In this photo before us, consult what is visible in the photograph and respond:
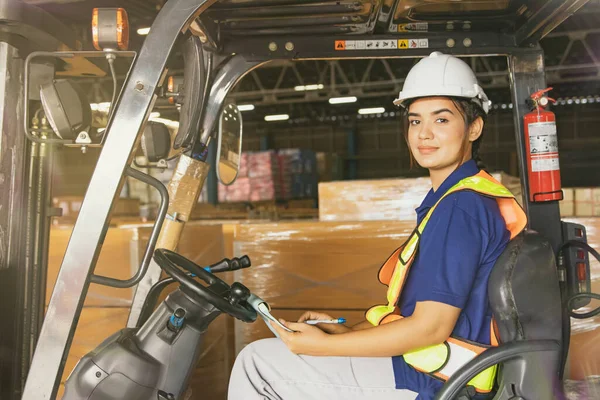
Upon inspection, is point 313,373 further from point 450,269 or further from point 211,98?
point 211,98

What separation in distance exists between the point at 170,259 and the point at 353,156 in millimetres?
19624

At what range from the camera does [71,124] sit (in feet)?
6.54

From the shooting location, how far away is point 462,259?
1.73 metres

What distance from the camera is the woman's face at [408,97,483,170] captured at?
1.99 meters

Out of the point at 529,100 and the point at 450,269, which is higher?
the point at 529,100

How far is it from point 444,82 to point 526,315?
75cm

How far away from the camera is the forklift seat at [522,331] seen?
67.8 inches

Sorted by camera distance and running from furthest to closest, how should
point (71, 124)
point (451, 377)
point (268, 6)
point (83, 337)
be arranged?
point (83, 337)
point (268, 6)
point (71, 124)
point (451, 377)

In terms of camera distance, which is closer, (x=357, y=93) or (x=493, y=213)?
(x=493, y=213)

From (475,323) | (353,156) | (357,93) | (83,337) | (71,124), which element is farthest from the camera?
(353,156)

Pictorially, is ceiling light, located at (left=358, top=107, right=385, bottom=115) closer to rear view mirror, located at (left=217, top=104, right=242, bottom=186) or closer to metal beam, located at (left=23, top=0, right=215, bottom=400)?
rear view mirror, located at (left=217, top=104, right=242, bottom=186)

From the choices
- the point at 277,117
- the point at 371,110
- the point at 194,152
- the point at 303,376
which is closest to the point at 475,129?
the point at 303,376

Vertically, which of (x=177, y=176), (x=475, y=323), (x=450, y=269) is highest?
(x=177, y=176)

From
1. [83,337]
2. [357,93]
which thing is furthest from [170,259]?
[357,93]
